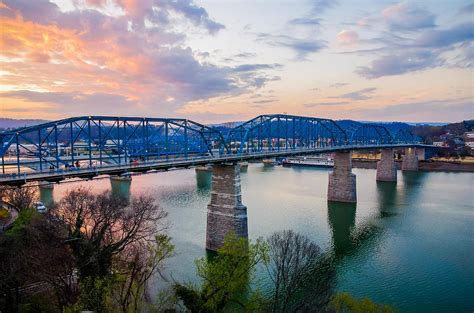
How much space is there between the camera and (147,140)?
69.6 ft

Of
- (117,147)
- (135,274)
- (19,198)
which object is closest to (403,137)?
(117,147)

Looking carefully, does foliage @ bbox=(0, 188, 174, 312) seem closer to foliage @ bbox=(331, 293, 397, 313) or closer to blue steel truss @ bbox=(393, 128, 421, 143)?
foliage @ bbox=(331, 293, 397, 313)

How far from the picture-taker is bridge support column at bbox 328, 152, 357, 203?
A: 32406mm

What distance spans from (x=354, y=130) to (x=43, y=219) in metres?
44.9

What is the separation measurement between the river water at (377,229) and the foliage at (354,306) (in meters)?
3.66

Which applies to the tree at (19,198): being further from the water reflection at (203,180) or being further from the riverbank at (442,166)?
the riverbank at (442,166)

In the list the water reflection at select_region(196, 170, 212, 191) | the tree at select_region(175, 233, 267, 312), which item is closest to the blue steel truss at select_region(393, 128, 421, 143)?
the water reflection at select_region(196, 170, 212, 191)

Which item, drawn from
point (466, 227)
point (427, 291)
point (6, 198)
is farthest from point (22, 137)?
point (466, 227)

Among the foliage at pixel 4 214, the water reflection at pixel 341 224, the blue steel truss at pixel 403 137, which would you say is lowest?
the water reflection at pixel 341 224

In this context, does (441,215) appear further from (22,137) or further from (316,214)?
(22,137)

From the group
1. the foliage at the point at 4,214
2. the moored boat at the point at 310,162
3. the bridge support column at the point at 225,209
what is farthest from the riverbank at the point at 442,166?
the foliage at the point at 4,214

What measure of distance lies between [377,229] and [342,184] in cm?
863

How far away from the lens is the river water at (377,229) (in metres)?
15.1

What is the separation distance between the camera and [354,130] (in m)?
50.7
